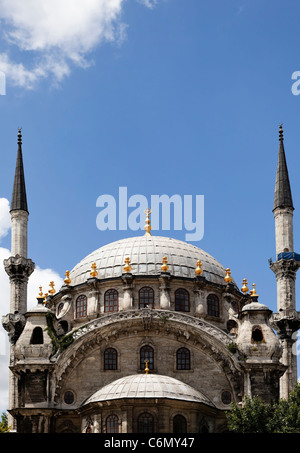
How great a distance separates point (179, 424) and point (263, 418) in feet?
14.5

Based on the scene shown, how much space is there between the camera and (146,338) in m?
58.6

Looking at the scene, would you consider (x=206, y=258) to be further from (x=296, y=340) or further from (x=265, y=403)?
(x=265, y=403)

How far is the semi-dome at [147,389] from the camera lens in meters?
52.0

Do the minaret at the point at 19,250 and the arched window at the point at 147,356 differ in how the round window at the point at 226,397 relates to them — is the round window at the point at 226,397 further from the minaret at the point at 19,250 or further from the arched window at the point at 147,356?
the minaret at the point at 19,250

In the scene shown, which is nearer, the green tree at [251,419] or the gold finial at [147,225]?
the green tree at [251,419]

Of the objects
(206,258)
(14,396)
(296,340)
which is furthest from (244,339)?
(14,396)

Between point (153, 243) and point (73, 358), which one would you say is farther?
point (153, 243)

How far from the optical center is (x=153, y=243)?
6681cm

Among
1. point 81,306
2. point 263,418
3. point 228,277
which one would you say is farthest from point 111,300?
point 263,418

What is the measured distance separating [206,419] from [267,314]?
7587 millimetres

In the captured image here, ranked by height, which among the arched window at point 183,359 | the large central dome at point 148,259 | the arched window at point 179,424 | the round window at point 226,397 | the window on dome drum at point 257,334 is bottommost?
the arched window at point 179,424

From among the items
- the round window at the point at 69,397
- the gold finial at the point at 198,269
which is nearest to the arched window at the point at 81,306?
the round window at the point at 69,397

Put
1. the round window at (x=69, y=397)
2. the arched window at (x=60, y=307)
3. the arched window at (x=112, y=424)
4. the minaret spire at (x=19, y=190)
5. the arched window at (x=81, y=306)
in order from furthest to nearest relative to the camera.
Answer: the minaret spire at (x=19, y=190) < the arched window at (x=60, y=307) < the arched window at (x=81, y=306) < the round window at (x=69, y=397) < the arched window at (x=112, y=424)

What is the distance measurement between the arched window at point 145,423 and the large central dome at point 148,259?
13572mm
